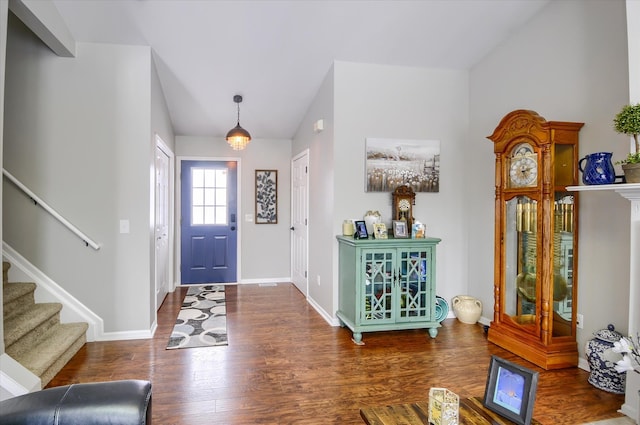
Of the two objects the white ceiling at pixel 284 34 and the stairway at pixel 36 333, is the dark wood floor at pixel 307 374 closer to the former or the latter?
the stairway at pixel 36 333

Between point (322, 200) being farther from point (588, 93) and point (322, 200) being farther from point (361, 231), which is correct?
point (588, 93)

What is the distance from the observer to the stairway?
283cm

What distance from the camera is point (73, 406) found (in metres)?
1.48

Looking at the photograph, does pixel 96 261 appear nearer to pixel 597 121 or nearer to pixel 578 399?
pixel 578 399

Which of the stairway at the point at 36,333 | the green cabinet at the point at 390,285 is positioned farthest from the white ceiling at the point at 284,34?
the stairway at the point at 36,333

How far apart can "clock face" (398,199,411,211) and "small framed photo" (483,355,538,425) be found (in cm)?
255

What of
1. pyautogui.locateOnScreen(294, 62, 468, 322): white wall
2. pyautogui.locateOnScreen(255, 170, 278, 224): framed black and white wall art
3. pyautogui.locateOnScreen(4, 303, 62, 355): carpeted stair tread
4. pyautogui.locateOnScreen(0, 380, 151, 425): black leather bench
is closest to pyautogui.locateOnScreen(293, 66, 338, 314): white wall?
pyautogui.locateOnScreen(294, 62, 468, 322): white wall

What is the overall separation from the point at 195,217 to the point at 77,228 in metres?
2.62

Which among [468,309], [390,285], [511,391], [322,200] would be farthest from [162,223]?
[511,391]

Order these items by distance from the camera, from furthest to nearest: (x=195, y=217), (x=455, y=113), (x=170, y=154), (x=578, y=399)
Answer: (x=195, y=217) → (x=170, y=154) → (x=455, y=113) → (x=578, y=399)

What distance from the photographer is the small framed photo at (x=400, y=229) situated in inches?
158

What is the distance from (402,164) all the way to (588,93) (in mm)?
1748

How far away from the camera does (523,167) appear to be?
337cm

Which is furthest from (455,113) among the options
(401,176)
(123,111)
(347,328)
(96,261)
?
(96,261)
